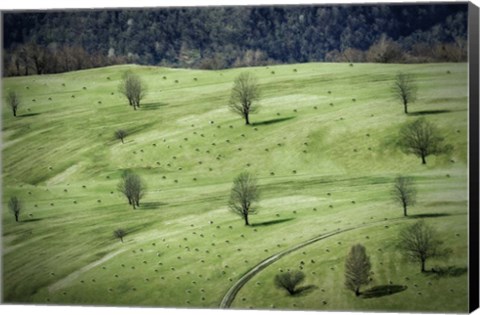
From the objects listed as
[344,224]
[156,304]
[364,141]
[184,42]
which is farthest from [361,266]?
[184,42]

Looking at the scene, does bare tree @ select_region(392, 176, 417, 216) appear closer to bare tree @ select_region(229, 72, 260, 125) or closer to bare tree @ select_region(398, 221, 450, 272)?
bare tree @ select_region(398, 221, 450, 272)

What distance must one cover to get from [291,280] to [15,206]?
370 centimetres

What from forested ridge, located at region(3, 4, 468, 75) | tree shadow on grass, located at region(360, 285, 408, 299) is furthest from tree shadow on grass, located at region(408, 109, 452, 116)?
tree shadow on grass, located at region(360, 285, 408, 299)

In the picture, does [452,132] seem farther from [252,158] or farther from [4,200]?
[4,200]

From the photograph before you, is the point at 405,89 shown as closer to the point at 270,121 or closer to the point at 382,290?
the point at 270,121

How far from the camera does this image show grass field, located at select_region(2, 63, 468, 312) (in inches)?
566

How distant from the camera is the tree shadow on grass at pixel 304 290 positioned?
14.6 m

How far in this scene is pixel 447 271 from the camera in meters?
14.2

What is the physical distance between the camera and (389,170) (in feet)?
47.7

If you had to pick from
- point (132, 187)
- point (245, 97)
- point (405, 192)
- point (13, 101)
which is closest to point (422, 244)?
point (405, 192)

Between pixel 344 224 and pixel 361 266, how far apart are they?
0.57 m

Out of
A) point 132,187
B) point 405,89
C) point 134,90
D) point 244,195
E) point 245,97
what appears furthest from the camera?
point 134,90

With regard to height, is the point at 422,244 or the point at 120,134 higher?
the point at 120,134

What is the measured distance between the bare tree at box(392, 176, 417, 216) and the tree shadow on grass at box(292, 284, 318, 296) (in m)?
1.42
